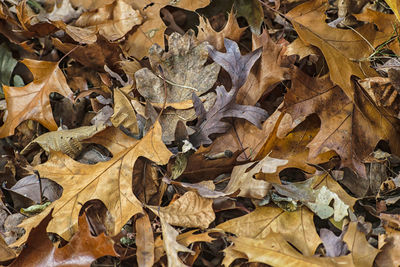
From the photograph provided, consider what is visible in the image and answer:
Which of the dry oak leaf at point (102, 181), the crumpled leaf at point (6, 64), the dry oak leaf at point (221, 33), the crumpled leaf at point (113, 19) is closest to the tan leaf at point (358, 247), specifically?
the dry oak leaf at point (102, 181)

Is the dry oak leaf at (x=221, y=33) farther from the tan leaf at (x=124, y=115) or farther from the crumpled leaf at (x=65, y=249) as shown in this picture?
the crumpled leaf at (x=65, y=249)

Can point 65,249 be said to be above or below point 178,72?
below

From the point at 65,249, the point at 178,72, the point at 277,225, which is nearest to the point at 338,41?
the point at 178,72

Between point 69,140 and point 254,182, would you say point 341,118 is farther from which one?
point 69,140

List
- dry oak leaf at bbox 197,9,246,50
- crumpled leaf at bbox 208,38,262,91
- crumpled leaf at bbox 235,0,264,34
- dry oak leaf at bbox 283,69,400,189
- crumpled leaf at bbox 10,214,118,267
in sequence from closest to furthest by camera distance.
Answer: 1. crumpled leaf at bbox 10,214,118,267
2. dry oak leaf at bbox 283,69,400,189
3. crumpled leaf at bbox 208,38,262,91
4. dry oak leaf at bbox 197,9,246,50
5. crumpled leaf at bbox 235,0,264,34

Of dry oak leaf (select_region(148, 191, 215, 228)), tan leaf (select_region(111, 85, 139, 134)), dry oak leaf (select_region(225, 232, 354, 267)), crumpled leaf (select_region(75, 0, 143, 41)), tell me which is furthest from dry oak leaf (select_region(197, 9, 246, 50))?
dry oak leaf (select_region(225, 232, 354, 267))

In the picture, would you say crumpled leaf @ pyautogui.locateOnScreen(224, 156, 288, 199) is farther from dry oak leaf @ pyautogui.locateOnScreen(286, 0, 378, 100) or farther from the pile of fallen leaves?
dry oak leaf @ pyautogui.locateOnScreen(286, 0, 378, 100)
